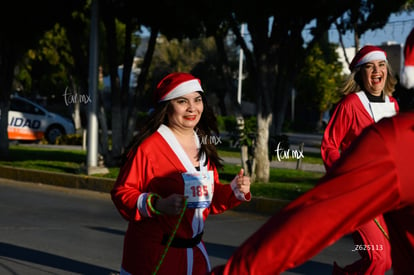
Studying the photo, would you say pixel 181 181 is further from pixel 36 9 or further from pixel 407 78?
pixel 36 9

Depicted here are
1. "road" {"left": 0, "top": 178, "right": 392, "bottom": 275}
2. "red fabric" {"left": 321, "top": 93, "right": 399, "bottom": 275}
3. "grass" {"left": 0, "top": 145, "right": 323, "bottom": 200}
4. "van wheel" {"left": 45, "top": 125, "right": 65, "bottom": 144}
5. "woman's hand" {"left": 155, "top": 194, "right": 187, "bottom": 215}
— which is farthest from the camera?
"van wheel" {"left": 45, "top": 125, "right": 65, "bottom": 144}

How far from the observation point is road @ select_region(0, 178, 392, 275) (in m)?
7.18

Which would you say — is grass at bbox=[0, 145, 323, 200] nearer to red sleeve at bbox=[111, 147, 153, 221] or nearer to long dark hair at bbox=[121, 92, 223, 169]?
long dark hair at bbox=[121, 92, 223, 169]

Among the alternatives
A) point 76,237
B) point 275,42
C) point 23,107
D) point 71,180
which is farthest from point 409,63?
point 23,107

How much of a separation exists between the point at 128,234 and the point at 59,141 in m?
24.8

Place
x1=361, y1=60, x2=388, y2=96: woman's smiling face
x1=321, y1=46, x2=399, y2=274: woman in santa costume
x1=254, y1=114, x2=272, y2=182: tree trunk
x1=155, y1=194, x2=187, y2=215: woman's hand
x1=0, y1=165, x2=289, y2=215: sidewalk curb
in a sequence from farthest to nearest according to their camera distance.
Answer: x1=254, y1=114, x2=272, y2=182: tree trunk → x1=0, y1=165, x2=289, y2=215: sidewalk curb → x1=361, y1=60, x2=388, y2=96: woman's smiling face → x1=321, y1=46, x2=399, y2=274: woman in santa costume → x1=155, y1=194, x2=187, y2=215: woman's hand

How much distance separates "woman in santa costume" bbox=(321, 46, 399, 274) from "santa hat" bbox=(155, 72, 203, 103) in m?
1.34

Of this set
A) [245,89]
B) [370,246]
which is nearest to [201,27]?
[370,246]

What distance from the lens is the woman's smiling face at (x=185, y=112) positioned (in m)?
3.88

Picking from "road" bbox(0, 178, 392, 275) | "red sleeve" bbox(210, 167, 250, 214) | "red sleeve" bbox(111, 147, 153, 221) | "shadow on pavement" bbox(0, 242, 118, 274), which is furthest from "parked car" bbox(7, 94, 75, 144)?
"red sleeve" bbox(111, 147, 153, 221)

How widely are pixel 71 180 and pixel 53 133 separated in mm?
15205

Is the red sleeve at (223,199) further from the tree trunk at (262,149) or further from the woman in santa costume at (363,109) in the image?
the tree trunk at (262,149)

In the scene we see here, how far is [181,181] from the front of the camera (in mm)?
3641

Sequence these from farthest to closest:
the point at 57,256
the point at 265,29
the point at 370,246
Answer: the point at 265,29 → the point at 57,256 → the point at 370,246
